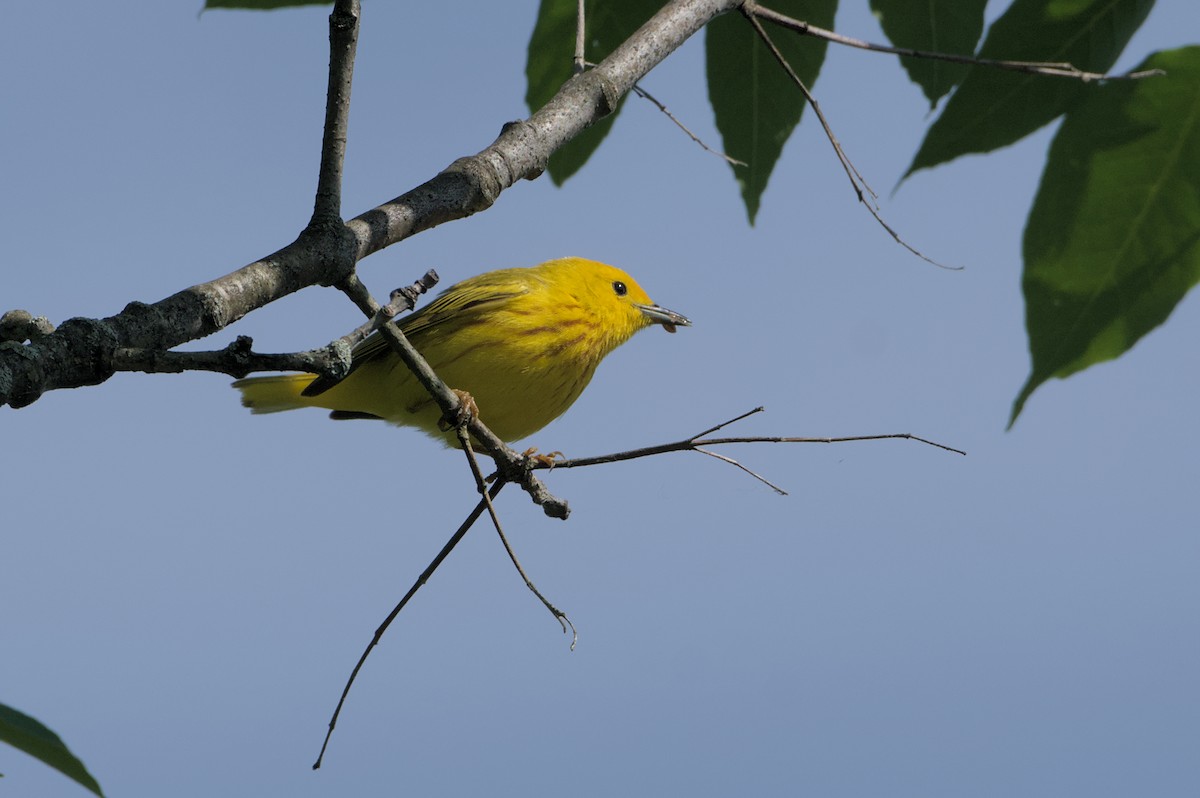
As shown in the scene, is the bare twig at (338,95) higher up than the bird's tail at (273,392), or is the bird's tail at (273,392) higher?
the bird's tail at (273,392)

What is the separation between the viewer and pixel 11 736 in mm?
1979

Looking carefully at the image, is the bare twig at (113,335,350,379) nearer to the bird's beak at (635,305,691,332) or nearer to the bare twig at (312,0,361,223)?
the bare twig at (312,0,361,223)

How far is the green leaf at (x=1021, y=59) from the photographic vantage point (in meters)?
3.38

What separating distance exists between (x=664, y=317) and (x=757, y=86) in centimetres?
270

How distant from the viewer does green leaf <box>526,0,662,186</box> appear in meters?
3.88

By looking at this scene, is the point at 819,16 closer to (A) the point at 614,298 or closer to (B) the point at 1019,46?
(B) the point at 1019,46

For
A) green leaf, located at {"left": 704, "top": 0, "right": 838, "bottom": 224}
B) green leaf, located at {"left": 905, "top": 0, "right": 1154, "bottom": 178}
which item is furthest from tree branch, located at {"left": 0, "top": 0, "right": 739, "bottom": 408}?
green leaf, located at {"left": 905, "top": 0, "right": 1154, "bottom": 178}

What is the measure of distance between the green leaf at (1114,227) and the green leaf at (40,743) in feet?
8.48

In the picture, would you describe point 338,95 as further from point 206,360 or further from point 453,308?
point 453,308

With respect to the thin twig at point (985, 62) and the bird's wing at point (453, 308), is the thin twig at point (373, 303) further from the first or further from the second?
the bird's wing at point (453, 308)

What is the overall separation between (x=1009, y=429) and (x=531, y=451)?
218 cm

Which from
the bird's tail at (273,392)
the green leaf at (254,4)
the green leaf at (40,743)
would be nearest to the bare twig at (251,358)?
the green leaf at (40,743)

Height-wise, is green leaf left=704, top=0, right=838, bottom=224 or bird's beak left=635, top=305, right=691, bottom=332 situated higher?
bird's beak left=635, top=305, right=691, bottom=332

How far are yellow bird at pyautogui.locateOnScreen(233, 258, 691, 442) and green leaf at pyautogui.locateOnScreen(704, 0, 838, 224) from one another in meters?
1.78
